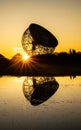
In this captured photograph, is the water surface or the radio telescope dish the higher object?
the radio telescope dish

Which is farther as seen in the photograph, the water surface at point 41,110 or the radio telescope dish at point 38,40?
the radio telescope dish at point 38,40

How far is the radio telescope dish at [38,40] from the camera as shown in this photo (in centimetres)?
8638

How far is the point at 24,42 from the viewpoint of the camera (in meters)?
87.6

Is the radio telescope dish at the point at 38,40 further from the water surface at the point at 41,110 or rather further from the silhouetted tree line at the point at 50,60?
the water surface at the point at 41,110

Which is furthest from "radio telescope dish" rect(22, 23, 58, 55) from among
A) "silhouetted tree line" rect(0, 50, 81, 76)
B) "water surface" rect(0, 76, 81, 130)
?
"water surface" rect(0, 76, 81, 130)

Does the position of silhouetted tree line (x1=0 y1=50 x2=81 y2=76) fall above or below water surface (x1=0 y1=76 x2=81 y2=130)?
above

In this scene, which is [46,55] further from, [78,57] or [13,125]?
[13,125]

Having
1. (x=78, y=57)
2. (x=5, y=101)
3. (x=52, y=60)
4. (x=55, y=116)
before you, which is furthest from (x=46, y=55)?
(x=55, y=116)

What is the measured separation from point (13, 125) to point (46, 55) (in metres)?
74.4

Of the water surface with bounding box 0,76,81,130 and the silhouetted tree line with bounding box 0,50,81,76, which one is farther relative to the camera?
the silhouetted tree line with bounding box 0,50,81,76

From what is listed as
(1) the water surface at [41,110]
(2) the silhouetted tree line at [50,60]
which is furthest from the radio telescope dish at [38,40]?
(1) the water surface at [41,110]

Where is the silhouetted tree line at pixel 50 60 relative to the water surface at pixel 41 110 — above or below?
above

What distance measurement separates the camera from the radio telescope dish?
86.4m

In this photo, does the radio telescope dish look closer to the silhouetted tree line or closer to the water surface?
the silhouetted tree line
